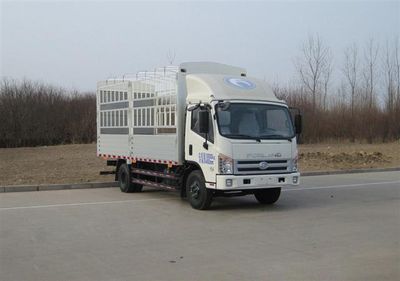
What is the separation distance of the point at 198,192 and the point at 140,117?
3376 millimetres

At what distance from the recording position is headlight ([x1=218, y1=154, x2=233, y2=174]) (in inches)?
427

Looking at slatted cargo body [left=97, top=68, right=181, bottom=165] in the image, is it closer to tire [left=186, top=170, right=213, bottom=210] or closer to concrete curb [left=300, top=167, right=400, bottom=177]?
tire [left=186, top=170, right=213, bottom=210]

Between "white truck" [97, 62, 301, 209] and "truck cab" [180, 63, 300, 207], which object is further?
"white truck" [97, 62, 301, 209]

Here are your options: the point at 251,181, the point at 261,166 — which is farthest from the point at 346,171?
the point at 251,181

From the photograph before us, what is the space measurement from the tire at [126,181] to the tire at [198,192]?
10.7 feet

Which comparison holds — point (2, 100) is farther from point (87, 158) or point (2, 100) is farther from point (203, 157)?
point (203, 157)

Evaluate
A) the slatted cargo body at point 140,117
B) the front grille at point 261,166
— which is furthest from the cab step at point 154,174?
the front grille at point 261,166

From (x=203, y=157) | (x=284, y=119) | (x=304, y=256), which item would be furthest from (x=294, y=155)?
(x=304, y=256)

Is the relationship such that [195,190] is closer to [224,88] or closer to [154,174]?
[154,174]

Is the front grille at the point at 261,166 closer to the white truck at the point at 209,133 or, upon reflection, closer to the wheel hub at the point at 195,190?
the white truck at the point at 209,133

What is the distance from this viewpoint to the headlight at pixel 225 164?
10844 millimetres

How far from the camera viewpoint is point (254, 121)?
11469 mm

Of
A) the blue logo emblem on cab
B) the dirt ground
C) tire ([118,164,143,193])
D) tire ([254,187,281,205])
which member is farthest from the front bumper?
the dirt ground

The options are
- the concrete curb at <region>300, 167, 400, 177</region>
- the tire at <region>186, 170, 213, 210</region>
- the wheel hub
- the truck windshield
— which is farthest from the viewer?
the concrete curb at <region>300, 167, 400, 177</region>
